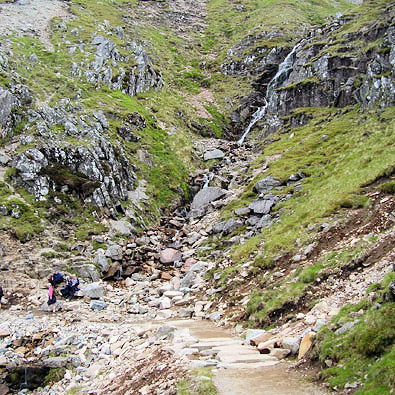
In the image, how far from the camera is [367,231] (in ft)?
52.2

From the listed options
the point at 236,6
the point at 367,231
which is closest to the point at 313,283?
the point at 367,231

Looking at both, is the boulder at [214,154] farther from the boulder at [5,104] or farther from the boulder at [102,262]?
the boulder at [102,262]

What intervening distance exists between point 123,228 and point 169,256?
569 centimetres

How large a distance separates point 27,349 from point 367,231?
18.4 meters

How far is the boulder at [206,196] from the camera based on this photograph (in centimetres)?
3921

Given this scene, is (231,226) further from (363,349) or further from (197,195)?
(363,349)

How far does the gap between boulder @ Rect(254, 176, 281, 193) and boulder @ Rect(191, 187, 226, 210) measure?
5662 mm

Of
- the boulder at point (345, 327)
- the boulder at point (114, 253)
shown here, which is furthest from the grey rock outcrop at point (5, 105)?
the boulder at point (345, 327)

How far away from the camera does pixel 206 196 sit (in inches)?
1564

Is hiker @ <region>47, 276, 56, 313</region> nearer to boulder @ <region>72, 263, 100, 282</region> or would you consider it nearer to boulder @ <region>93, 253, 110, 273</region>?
boulder @ <region>72, 263, 100, 282</region>

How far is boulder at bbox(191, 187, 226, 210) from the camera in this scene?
39.2 meters

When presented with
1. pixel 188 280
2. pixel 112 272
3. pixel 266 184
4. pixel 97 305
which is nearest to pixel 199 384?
pixel 97 305

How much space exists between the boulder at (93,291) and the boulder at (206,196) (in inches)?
685

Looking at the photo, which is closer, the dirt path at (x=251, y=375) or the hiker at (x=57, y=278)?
the dirt path at (x=251, y=375)
